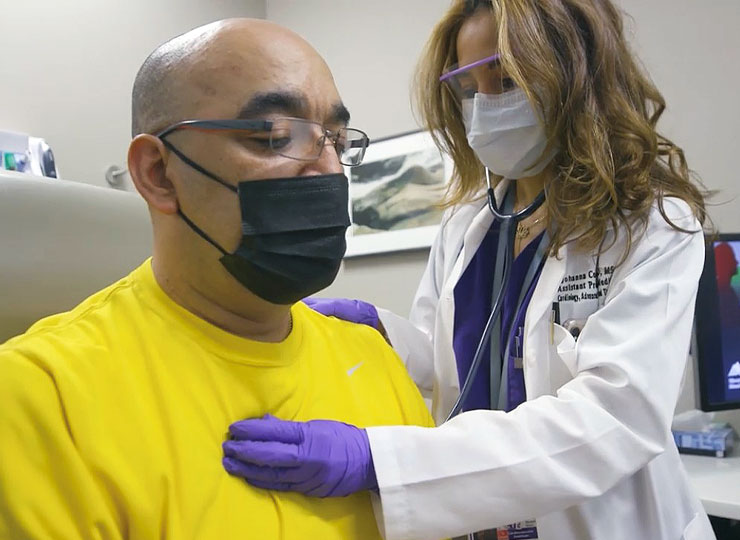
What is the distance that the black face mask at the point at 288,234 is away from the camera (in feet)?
2.71

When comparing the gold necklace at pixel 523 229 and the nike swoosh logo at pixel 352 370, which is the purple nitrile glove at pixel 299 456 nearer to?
the nike swoosh logo at pixel 352 370

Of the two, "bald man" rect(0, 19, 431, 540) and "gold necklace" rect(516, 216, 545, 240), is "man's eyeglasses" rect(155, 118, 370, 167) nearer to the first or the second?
"bald man" rect(0, 19, 431, 540)

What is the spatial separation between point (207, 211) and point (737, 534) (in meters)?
1.72

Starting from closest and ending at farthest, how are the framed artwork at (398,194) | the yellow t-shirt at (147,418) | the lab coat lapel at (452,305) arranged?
the yellow t-shirt at (147,418), the lab coat lapel at (452,305), the framed artwork at (398,194)

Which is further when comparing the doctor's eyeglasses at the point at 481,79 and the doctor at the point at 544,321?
the doctor's eyeglasses at the point at 481,79

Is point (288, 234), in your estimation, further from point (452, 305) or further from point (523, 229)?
point (523, 229)

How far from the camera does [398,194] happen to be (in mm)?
2566

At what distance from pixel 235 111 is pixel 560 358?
73 centimetres

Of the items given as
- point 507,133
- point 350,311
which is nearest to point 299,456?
point 350,311

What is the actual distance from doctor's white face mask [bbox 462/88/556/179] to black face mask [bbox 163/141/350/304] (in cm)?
49

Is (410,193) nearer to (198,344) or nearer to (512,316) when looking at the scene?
(512,316)

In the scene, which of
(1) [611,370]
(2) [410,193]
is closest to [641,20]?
(2) [410,193]

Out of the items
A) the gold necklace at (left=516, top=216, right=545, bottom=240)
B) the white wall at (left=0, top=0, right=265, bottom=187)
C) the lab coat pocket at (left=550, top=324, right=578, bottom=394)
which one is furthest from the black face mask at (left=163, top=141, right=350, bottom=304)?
the white wall at (left=0, top=0, right=265, bottom=187)

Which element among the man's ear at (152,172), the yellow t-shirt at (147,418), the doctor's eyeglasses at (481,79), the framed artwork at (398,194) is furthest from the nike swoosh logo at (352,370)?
the framed artwork at (398,194)
